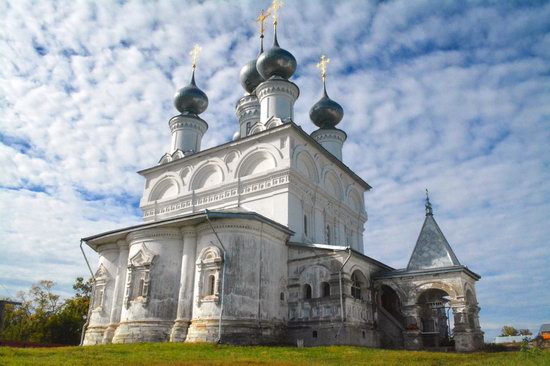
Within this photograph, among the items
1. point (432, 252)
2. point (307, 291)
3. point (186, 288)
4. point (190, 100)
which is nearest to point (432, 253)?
point (432, 252)

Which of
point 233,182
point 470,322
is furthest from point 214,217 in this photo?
point 470,322

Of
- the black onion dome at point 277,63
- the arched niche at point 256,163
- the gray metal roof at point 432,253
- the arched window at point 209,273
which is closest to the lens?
the arched window at point 209,273

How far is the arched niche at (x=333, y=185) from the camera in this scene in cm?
1842

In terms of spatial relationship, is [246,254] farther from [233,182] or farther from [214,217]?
[233,182]

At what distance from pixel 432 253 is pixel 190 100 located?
1246 centimetres

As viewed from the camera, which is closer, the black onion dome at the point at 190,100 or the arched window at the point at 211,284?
the arched window at the point at 211,284

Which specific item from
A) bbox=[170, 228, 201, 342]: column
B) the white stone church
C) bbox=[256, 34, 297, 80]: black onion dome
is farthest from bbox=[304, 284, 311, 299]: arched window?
bbox=[256, 34, 297, 80]: black onion dome

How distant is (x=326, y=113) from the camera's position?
21.4 meters

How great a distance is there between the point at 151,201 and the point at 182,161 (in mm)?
2167

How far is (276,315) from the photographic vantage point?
13.1 m

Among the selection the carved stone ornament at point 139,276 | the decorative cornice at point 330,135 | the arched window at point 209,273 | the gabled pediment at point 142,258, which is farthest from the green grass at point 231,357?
the decorative cornice at point 330,135

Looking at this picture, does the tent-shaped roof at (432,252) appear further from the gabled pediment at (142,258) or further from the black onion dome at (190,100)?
the black onion dome at (190,100)

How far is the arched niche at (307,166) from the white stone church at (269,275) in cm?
6

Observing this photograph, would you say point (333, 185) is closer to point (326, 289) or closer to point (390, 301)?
point (390, 301)
